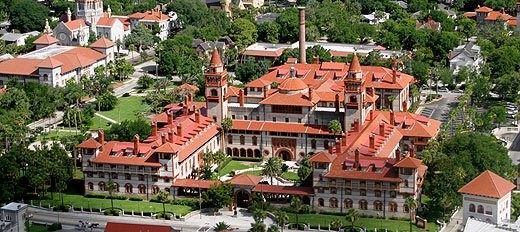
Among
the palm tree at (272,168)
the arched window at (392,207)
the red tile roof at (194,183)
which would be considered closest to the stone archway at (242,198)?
the red tile roof at (194,183)

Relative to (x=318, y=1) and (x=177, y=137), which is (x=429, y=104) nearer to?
(x=177, y=137)

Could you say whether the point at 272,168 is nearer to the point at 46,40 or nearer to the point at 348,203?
the point at 348,203

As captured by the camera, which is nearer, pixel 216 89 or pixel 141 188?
pixel 141 188

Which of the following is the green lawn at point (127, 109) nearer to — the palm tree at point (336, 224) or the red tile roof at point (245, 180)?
the red tile roof at point (245, 180)

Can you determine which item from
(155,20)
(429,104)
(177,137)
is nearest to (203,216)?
(177,137)

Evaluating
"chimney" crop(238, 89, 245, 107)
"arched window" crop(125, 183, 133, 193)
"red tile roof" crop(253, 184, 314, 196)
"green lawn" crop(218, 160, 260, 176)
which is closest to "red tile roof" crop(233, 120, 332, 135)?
"chimney" crop(238, 89, 245, 107)

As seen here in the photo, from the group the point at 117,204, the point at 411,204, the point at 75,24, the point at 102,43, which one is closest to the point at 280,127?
the point at 117,204
